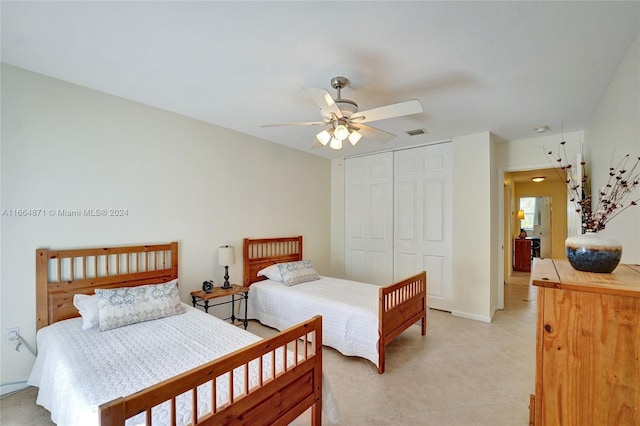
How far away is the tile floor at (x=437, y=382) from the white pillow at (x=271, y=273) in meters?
0.67

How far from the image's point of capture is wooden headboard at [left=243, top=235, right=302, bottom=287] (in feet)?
12.9

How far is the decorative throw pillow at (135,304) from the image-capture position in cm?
229

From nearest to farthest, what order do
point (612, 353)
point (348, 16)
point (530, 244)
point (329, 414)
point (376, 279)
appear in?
point (612, 353) < point (348, 16) < point (329, 414) < point (376, 279) < point (530, 244)

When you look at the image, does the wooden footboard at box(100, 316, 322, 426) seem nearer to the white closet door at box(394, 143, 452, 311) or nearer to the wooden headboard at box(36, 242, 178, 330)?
the wooden headboard at box(36, 242, 178, 330)

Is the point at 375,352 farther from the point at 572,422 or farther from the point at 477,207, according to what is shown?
the point at 477,207

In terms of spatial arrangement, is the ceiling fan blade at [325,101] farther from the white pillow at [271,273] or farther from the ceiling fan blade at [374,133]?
the white pillow at [271,273]

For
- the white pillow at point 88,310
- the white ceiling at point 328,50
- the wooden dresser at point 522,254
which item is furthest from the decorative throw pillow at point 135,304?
the wooden dresser at point 522,254

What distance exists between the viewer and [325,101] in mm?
2004

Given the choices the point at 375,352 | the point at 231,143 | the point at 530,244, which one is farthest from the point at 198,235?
the point at 530,244

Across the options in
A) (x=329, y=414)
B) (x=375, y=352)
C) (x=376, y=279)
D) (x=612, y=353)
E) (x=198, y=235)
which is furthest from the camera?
(x=376, y=279)

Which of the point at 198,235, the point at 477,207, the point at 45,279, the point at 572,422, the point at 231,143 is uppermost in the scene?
the point at 231,143

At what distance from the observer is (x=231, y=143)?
3.76 m

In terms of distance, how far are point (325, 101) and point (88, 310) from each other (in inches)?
98.9

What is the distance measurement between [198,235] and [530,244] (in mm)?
8105
